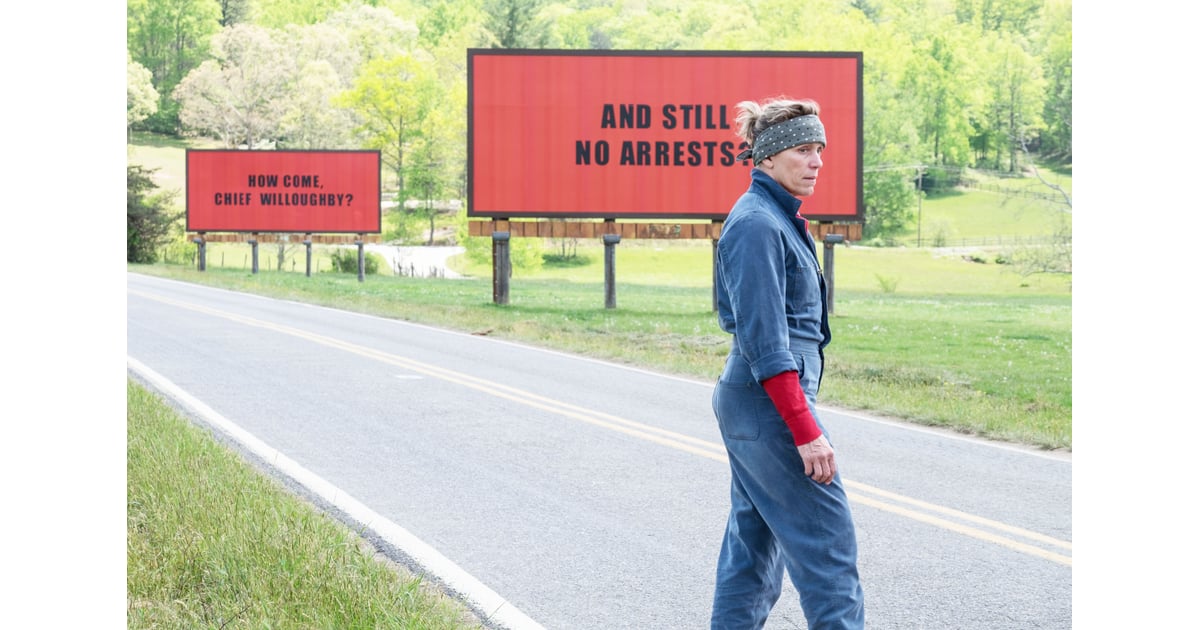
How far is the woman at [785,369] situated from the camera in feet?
12.6

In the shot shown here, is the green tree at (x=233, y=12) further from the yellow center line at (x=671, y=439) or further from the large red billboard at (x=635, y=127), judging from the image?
the yellow center line at (x=671, y=439)

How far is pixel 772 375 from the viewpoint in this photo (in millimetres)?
3801

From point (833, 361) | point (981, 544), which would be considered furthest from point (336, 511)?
point (833, 361)

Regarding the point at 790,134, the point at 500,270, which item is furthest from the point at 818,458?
the point at 500,270

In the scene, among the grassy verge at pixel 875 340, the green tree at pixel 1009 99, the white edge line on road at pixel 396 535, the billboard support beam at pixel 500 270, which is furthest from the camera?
the green tree at pixel 1009 99

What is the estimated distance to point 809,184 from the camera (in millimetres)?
4074

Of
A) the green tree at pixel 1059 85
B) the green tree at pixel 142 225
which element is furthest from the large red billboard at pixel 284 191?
the green tree at pixel 1059 85

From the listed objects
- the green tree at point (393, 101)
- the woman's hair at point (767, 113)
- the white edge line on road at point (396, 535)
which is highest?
the green tree at point (393, 101)

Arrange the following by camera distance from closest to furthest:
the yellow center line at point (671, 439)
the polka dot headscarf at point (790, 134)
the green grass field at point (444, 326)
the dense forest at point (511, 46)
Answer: the polka dot headscarf at point (790, 134) → the green grass field at point (444, 326) → the yellow center line at point (671, 439) → the dense forest at point (511, 46)

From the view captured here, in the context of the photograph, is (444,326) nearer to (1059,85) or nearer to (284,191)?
(284,191)

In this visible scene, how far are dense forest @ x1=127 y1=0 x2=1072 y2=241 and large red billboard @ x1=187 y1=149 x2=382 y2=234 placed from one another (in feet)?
62.2

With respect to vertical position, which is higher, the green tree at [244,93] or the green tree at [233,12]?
the green tree at [233,12]

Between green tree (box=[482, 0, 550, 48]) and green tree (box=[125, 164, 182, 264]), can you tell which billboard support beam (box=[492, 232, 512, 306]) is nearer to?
green tree (box=[125, 164, 182, 264])

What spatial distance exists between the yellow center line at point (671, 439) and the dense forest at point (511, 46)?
34695 mm
